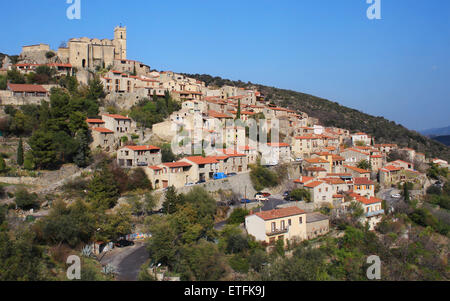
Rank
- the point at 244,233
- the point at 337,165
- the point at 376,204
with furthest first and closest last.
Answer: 1. the point at 337,165
2. the point at 376,204
3. the point at 244,233

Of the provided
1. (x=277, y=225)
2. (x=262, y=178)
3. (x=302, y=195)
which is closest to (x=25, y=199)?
(x=277, y=225)

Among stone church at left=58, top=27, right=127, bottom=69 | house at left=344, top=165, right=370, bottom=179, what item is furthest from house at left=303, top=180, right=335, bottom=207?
stone church at left=58, top=27, right=127, bottom=69

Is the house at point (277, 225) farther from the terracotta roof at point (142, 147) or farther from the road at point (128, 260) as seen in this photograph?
the terracotta roof at point (142, 147)

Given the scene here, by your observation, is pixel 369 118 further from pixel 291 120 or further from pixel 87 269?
pixel 87 269

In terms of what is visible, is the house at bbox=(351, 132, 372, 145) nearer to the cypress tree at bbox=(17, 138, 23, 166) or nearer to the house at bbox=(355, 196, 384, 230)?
the house at bbox=(355, 196, 384, 230)

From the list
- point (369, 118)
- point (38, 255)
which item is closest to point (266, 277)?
point (38, 255)
